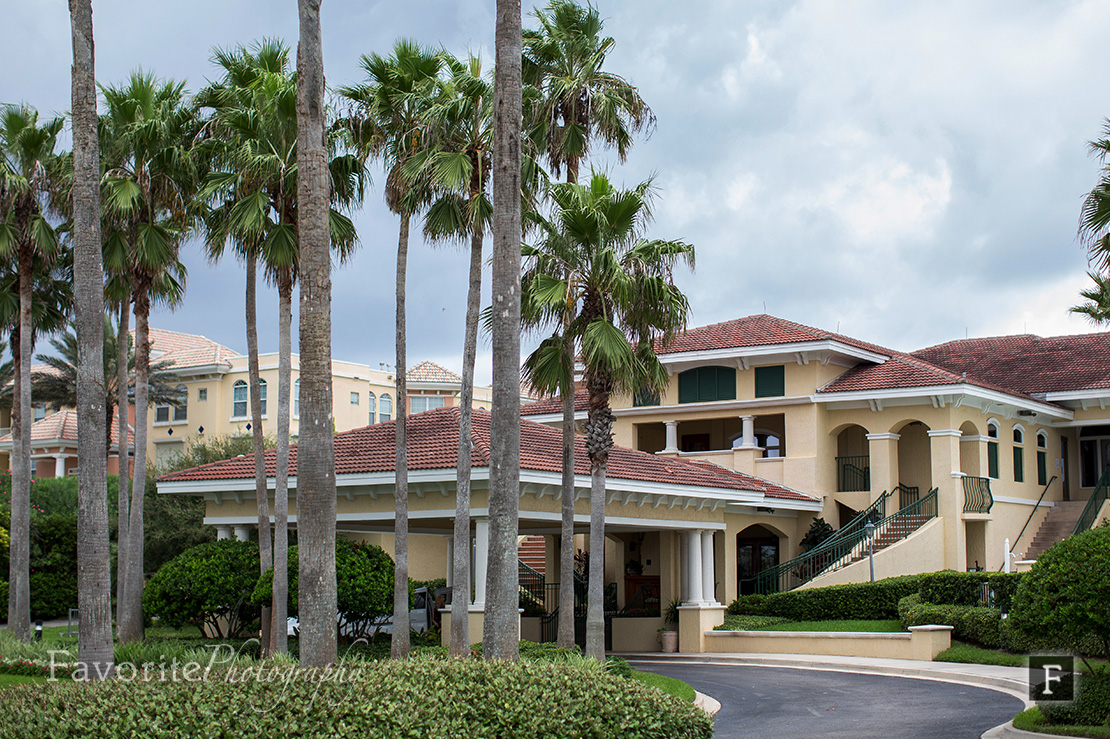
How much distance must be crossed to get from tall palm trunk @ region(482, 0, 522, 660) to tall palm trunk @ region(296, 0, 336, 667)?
1913 mm

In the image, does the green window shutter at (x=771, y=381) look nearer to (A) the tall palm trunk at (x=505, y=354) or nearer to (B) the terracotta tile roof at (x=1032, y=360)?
(B) the terracotta tile roof at (x=1032, y=360)

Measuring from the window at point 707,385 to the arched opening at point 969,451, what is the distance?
7576mm

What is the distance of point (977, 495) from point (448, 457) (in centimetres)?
1894

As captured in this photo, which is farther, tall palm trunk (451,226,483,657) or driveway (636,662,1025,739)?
tall palm trunk (451,226,483,657)

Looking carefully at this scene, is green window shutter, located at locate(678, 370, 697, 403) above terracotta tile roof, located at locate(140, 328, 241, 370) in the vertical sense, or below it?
below

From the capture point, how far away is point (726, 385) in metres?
38.1

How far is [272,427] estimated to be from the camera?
2188 inches

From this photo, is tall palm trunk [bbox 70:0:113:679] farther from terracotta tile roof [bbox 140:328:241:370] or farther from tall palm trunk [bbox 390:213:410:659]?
terracotta tile roof [bbox 140:328:241:370]

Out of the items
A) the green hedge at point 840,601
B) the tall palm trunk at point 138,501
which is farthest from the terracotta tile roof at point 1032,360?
the tall palm trunk at point 138,501

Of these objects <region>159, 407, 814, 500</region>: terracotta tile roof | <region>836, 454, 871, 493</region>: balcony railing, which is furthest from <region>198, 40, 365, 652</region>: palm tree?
<region>836, 454, 871, 493</region>: balcony railing

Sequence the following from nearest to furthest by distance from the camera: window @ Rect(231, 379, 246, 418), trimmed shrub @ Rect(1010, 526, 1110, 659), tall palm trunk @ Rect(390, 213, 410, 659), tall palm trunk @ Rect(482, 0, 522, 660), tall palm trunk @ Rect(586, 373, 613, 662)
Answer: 1. tall palm trunk @ Rect(482, 0, 522, 660)
2. trimmed shrub @ Rect(1010, 526, 1110, 659)
3. tall palm trunk @ Rect(586, 373, 613, 662)
4. tall palm trunk @ Rect(390, 213, 410, 659)
5. window @ Rect(231, 379, 246, 418)

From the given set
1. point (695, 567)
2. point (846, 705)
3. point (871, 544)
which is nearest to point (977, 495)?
point (871, 544)

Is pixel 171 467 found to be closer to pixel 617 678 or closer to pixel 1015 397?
pixel 1015 397

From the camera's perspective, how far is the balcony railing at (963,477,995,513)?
34.3 meters
